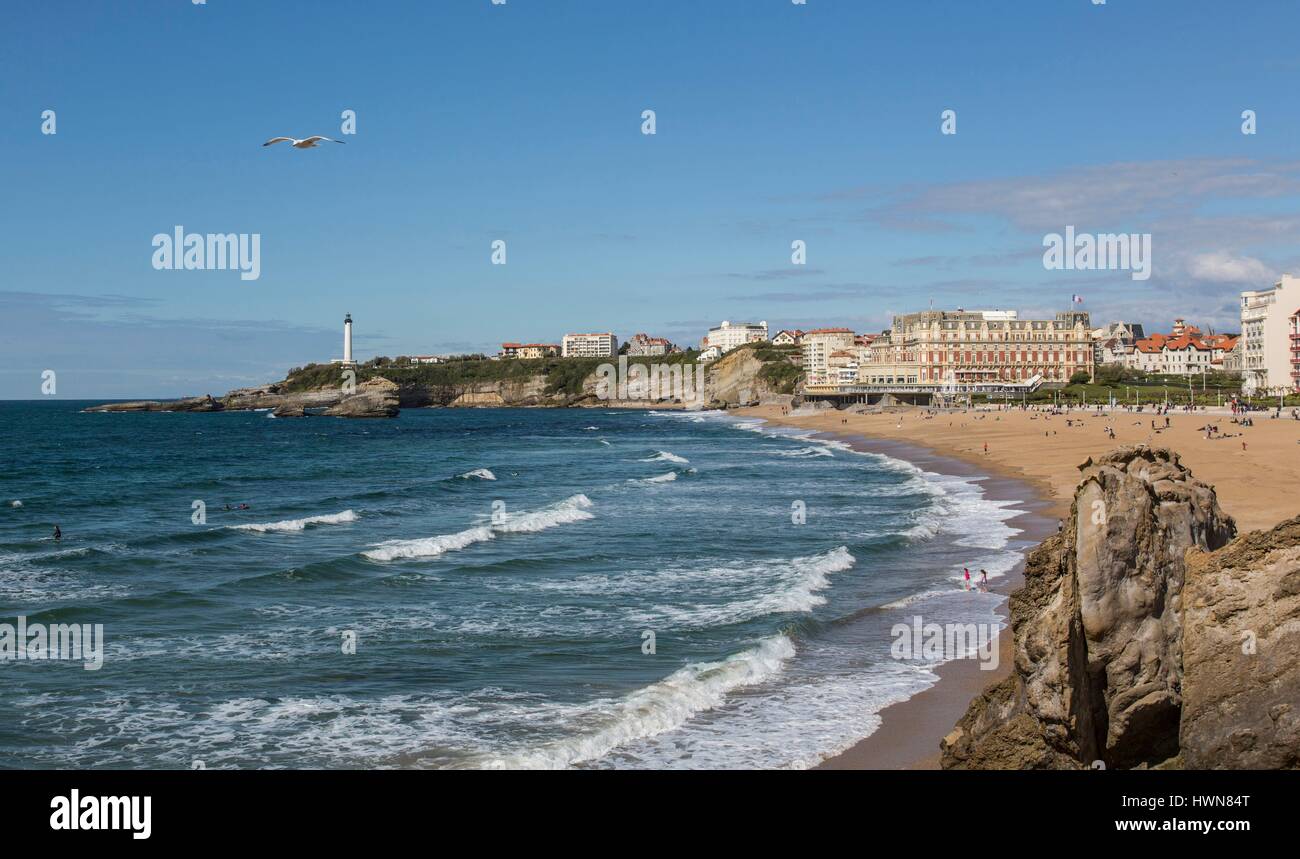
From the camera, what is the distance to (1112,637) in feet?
28.3

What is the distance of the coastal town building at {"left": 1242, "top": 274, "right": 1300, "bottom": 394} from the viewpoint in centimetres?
11819

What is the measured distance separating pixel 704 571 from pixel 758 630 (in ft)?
22.5

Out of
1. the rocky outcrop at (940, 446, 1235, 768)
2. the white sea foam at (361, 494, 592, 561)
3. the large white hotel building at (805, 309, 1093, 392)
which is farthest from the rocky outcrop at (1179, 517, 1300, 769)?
the large white hotel building at (805, 309, 1093, 392)

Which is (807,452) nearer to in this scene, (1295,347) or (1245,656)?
(1245,656)

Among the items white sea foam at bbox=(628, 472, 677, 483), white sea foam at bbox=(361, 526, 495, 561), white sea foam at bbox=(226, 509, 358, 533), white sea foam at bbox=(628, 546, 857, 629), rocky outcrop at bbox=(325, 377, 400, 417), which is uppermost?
rocky outcrop at bbox=(325, 377, 400, 417)

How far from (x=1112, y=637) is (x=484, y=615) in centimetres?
1580

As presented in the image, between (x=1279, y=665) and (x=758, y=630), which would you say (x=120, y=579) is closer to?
(x=758, y=630)

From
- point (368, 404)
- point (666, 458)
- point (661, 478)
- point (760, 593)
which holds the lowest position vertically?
point (760, 593)

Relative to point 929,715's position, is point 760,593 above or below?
above

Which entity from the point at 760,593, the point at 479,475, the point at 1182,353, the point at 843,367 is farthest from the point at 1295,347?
the point at 760,593

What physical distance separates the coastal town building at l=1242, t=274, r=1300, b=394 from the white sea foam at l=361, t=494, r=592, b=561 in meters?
102

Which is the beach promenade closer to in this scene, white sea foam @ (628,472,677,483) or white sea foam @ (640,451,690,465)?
white sea foam @ (628,472,677,483)
